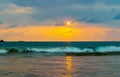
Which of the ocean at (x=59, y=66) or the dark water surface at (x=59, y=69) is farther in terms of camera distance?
the ocean at (x=59, y=66)

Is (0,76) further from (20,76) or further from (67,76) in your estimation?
(67,76)

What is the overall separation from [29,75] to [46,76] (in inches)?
42.4

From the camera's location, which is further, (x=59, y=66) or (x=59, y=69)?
(x=59, y=66)

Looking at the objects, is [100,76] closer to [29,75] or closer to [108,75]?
[108,75]

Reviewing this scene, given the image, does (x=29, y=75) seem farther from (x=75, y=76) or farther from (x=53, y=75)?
(x=75, y=76)

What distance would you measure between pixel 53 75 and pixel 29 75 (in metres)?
1.45

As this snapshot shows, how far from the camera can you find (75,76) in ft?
62.3

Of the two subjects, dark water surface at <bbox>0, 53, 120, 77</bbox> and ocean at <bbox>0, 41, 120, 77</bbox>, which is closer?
dark water surface at <bbox>0, 53, 120, 77</bbox>

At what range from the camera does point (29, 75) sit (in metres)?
19.5

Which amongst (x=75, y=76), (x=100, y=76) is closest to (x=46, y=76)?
(x=75, y=76)

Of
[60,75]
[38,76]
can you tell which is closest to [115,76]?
[60,75]

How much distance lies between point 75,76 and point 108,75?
2016mm

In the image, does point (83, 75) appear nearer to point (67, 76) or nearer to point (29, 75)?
point (67, 76)

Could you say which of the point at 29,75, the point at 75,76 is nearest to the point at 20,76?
the point at 29,75
